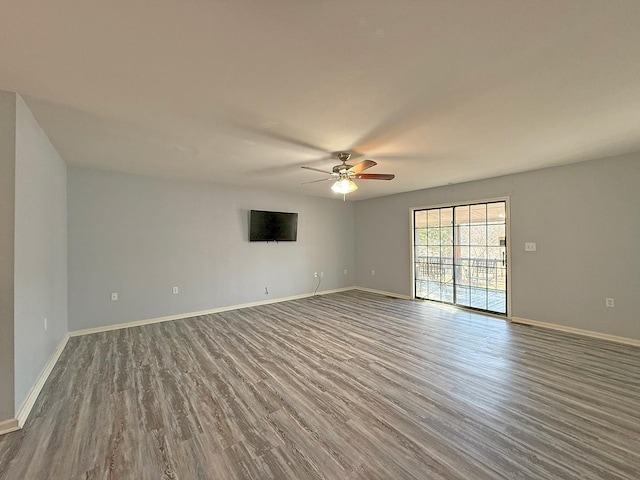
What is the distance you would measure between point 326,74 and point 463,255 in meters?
4.90

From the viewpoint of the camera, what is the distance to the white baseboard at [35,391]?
202 centimetres

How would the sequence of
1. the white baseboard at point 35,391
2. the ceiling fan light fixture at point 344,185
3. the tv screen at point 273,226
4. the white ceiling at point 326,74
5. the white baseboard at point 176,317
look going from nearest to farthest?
1. the white ceiling at point 326,74
2. the white baseboard at point 35,391
3. the ceiling fan light fixture at point 344,185
4. the white baseboard at point 176,317
5. the tv screen at point 273,226

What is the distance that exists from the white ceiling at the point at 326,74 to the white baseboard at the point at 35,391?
96.4 inches

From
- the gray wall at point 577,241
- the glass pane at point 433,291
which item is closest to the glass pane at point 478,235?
the gray wall at point 577,241

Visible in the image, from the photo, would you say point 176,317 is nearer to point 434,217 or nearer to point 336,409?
point 336,409

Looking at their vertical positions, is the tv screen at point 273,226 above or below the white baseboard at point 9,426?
above

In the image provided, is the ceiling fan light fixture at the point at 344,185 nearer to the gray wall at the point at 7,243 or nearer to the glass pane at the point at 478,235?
the gray wall at the point at 7,243

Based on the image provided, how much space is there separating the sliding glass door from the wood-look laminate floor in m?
1.40

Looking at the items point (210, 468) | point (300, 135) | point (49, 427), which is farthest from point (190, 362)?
point (300, 135)

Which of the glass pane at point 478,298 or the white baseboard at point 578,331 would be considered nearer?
the white baseboard at point 578,331

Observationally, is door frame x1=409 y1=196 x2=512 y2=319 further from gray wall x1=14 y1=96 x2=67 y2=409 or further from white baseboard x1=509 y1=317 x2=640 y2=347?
gray wall x1=14 y1=96 x2=67 y2=409

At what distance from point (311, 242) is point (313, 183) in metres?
1.90

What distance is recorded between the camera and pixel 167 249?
4715 mm

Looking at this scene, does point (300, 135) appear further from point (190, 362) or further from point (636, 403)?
point (636, 403)
